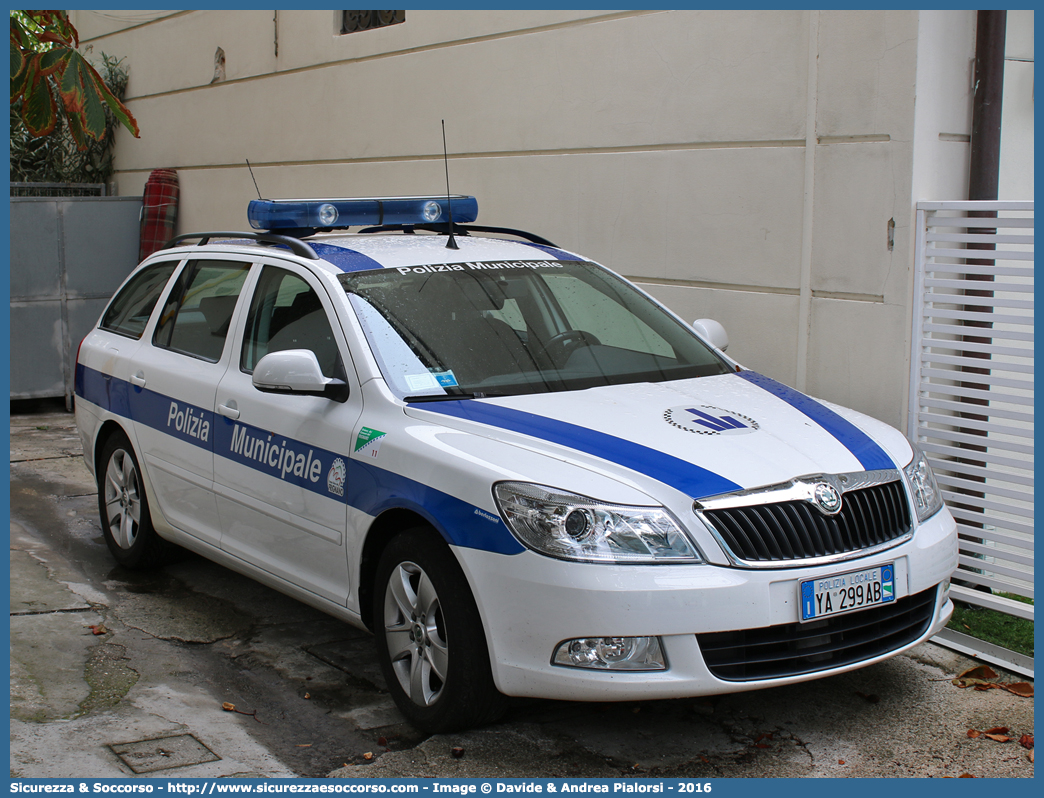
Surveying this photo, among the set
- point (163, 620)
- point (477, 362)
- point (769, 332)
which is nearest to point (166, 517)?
point (163, 620)

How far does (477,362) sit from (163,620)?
80.6 inches

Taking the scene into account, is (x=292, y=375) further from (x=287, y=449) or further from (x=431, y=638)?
(x=431, y=638)

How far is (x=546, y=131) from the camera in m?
7.89

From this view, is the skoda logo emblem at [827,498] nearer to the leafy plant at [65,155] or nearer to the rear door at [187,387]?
the rear door at [187,387]

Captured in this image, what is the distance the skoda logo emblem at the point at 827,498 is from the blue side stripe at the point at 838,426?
0.26 m

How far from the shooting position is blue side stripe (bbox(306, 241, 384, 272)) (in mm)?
4629

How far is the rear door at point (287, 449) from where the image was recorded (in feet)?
13.8

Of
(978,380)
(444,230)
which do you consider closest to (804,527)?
(978,380)

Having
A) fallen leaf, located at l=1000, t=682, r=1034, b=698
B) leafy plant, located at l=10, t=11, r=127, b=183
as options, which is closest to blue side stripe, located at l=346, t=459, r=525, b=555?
fallen leaf, located at l=1000, t=682, r=1034, b=698

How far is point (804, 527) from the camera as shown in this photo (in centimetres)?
354

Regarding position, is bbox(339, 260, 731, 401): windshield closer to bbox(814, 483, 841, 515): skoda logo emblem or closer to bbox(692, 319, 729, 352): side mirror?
bbox(692, 319, 729, 352): side mirror

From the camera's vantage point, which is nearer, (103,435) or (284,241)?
(284,241)

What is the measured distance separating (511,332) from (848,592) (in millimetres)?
1696

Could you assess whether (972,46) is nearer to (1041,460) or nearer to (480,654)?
(1041,460)
